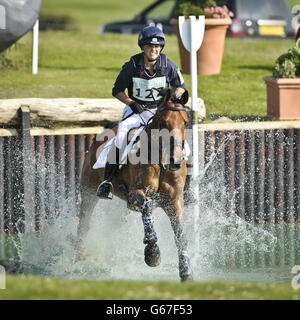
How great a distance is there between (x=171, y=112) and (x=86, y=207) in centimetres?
274

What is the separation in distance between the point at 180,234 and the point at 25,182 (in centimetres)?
396

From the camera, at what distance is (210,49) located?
16281 millimetres

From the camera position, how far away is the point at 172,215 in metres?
8.70

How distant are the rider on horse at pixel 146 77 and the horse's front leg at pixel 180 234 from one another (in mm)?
911

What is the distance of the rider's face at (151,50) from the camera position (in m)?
8.62

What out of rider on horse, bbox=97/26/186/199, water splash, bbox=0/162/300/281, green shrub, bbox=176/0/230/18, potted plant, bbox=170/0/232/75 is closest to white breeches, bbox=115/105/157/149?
rider on horse, bbox=97/26/186/199

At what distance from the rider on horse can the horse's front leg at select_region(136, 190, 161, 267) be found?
0.81m

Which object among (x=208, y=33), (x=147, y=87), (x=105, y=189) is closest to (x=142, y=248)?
(x=105, y=189)

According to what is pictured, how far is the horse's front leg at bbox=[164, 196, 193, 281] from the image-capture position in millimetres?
8609

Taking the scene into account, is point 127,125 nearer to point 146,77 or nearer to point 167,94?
point 146,77

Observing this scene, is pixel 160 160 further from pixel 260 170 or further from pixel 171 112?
pixel 260 170

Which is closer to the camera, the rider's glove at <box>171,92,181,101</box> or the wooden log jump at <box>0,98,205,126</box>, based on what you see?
the rider's glove at <box>171,92,181,101</box>

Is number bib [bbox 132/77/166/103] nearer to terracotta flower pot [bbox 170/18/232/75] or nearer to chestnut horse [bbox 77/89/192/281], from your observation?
chestnut horse [bbox 77/89/192/281]
